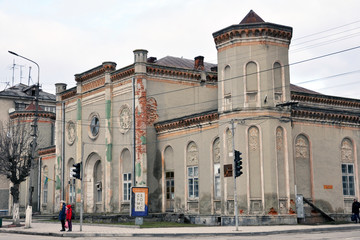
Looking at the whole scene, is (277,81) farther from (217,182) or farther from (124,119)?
(124,119)

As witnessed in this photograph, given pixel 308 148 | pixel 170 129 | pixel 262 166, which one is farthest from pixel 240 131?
pixel 170 129

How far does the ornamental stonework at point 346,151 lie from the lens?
35.5 m

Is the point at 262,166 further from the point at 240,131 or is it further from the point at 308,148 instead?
the point at 308,148

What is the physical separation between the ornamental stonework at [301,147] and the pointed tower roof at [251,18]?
26.2 ft

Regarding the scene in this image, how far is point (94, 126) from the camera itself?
43.6 meters

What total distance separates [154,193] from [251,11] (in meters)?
14.7

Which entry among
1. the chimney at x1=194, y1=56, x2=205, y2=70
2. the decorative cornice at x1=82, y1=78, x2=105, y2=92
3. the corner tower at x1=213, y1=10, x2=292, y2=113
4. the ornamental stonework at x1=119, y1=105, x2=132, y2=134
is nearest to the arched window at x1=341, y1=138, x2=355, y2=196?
the corner tower at x1=213, y1=10, x2=292, y2=113

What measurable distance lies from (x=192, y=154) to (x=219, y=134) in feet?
13.1

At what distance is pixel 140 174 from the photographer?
3734cm

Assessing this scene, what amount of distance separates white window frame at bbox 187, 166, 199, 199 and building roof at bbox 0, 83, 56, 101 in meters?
32.8

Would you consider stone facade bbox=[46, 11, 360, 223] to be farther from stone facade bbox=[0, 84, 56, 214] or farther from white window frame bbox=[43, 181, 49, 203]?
stone facade bbox=[0, 84, 56, 214]

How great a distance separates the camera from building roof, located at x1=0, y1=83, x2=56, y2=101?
6369 centimetres

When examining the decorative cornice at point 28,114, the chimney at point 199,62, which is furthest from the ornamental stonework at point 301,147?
the decorative cornice at point 28,114

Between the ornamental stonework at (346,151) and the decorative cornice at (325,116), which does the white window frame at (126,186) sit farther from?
the ornamental stonework at (346,151)
